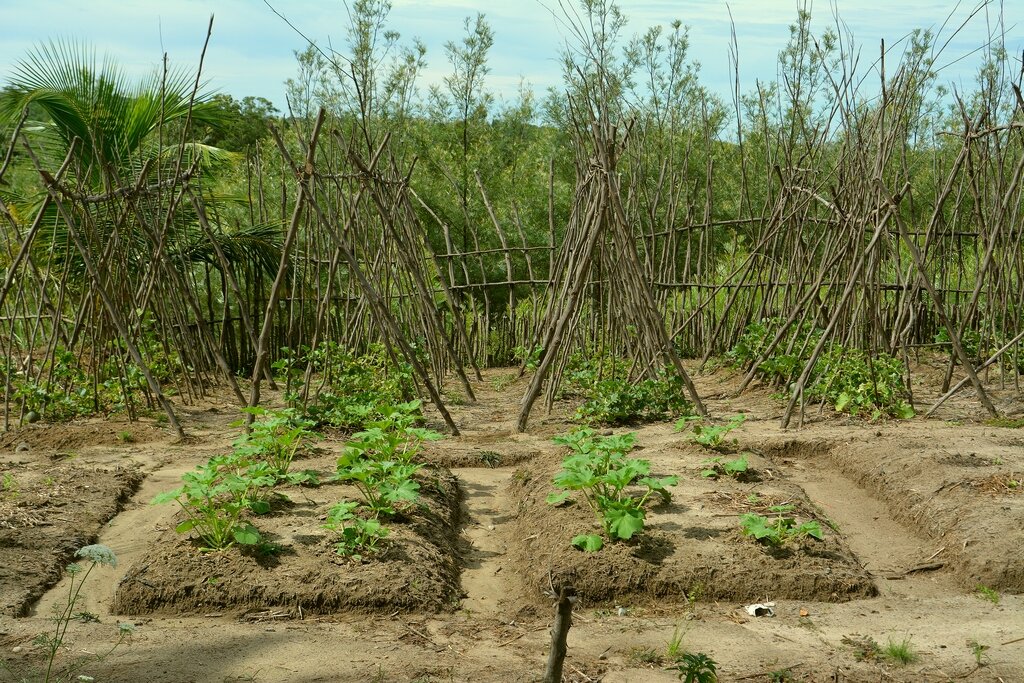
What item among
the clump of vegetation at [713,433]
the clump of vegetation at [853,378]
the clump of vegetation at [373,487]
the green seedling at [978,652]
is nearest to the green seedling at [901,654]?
the green seedling at [978,652]

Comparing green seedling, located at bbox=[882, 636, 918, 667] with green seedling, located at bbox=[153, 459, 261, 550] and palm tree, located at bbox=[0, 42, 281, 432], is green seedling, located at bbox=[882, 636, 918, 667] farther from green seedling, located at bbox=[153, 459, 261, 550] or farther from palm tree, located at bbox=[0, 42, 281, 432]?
palm tree, located at bbox=[0, 42, 281, 432]

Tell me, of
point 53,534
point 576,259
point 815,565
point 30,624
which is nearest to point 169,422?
point 53,534

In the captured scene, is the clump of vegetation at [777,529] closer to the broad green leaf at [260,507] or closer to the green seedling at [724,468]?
the green seedling at [724,468]

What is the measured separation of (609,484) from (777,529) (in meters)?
0.62

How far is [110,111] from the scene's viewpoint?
9.03 m

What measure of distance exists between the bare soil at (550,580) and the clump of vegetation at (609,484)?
8cm

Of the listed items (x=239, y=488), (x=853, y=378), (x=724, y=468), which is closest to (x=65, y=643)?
(x=239, y=488)

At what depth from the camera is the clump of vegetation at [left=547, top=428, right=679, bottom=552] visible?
332 cm

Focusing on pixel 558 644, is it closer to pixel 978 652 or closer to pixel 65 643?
pixel 978 652

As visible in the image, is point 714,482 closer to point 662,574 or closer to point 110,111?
point 662,574

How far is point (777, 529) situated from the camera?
11.0ft

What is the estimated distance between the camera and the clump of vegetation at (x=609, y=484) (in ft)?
10.9

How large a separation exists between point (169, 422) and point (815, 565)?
399 cm

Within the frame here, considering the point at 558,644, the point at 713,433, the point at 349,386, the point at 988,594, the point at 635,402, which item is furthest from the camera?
the point at 349,386
